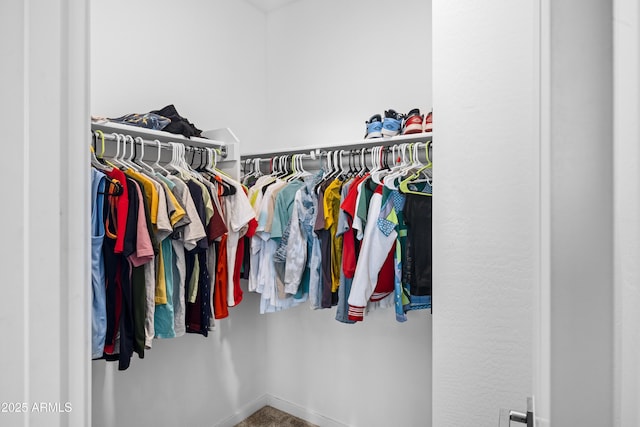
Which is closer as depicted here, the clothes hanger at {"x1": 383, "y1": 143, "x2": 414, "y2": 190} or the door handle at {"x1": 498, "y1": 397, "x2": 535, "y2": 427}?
the door handle at {"x1": 498, "y1": 397, "x2": 535, "y2": 427}

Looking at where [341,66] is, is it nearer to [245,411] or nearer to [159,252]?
[159,252]

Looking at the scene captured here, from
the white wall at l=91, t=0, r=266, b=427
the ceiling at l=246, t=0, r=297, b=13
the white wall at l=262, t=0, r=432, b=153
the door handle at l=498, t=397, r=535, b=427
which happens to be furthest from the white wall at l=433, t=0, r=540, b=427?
the ceiling at l=246, t=0, r=297, b=13

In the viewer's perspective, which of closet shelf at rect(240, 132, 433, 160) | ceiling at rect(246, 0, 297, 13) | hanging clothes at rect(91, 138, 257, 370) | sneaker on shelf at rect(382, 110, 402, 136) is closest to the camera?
hanging clothes at rect(91, 138, 257, 370)

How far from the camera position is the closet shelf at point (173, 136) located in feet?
5.11

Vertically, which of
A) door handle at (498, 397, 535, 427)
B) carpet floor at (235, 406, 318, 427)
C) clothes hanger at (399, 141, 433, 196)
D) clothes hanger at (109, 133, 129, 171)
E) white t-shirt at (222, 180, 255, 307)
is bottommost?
carpet floor at (235, 406, 318, 427)

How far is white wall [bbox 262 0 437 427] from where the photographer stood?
2.06m

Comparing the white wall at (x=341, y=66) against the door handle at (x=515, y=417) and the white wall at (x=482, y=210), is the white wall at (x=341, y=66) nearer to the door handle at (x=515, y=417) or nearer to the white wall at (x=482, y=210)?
the white wall at (x=482, y=210)

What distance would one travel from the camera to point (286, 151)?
2.11m

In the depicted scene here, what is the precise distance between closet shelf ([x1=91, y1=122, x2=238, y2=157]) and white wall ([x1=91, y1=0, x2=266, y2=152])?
0.82 ft

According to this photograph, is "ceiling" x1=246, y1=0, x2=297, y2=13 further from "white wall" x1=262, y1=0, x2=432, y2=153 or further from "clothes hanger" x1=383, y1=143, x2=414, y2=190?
"clothes hanger" x1=383, y1=143, x2=414, y2=190

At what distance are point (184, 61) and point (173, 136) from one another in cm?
68
